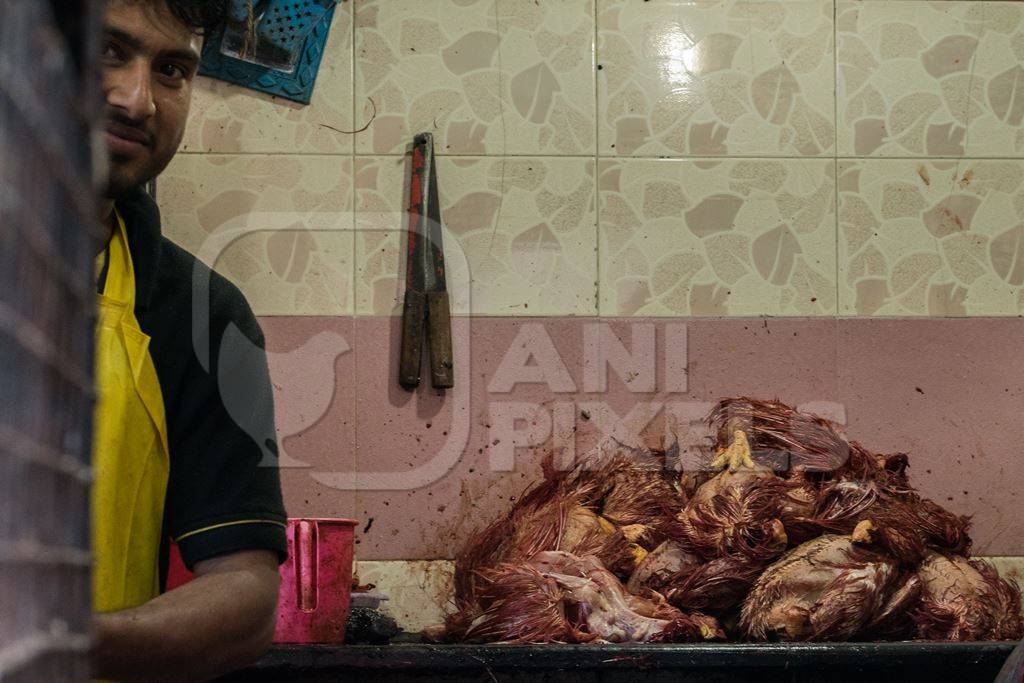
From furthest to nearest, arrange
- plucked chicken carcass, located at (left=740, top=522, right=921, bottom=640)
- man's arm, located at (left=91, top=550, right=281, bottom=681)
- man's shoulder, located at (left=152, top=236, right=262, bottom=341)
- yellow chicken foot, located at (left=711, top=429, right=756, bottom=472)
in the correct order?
1. yellow chicken foot, located at (left=711, top=429, right=756, bottom=472)
2. plucked chicken carcass, located at (left=740, top=522, right=921, bottom=640)
3. man's shoulder, located at (left=152, top=236, right=262, bottom=341)
4. man's arm, located at (left=91, top=550, right=281, bottom=681)

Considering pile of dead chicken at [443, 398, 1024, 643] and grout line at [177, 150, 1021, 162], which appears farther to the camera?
grout line at [177, 150, 1021, 162]

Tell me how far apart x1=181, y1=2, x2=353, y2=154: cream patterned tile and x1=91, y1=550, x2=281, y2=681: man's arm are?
1.70 metres

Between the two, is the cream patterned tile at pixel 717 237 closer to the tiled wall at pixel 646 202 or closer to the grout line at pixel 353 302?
the tiled wall at pixel 646 202

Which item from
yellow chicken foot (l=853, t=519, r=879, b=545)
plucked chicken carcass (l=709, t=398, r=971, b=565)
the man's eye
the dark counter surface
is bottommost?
the dark counter surface

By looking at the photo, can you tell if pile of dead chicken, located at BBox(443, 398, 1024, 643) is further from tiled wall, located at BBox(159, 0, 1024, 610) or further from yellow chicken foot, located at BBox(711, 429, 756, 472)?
tiled wall, located at BBox(159, 0, 1024, 610)

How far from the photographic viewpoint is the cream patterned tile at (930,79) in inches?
119

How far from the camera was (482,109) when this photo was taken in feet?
9.67

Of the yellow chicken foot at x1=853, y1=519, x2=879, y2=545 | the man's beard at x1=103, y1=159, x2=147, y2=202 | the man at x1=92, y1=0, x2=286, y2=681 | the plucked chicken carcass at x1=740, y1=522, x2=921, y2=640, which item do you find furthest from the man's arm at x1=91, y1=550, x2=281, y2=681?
the yellow chicken foot at x1=853, y1=519, x2=879, y2=545

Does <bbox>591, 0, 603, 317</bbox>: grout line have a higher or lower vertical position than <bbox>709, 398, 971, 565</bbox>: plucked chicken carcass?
higher

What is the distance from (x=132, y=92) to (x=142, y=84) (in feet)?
0.07

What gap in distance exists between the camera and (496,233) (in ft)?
9.64

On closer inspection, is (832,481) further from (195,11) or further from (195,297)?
(195,11)

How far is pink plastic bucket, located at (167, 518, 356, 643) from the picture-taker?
228 centimetres

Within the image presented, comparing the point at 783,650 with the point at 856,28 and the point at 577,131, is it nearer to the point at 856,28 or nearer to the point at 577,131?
the point at 577,131
